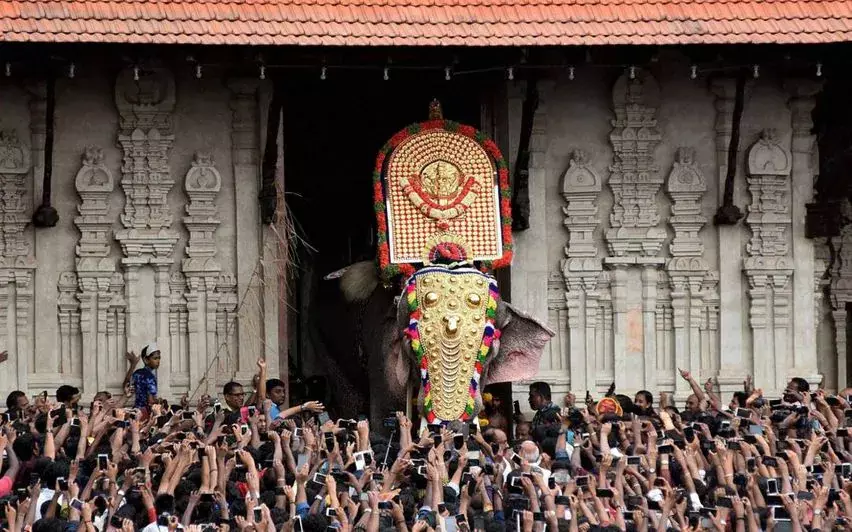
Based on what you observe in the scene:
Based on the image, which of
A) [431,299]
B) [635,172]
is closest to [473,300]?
[431,299]

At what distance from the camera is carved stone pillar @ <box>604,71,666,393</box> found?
18.9 m

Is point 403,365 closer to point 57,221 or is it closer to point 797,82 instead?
point 57,221

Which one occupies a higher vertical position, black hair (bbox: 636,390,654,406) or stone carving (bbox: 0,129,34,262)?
stone carving (bbox: 0,129,34,262)

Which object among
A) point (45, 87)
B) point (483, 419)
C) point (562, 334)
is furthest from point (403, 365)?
point (45, 87)

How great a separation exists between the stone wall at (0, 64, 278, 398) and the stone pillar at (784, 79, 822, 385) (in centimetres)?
457

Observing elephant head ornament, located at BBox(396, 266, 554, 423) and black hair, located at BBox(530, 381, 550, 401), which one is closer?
elephant head ornament, located at BBox(396, 266, 554, 423)

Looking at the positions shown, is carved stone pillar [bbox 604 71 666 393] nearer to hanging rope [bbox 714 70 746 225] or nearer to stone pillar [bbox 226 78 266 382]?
hanging rope [bbox 714 70 746 225]

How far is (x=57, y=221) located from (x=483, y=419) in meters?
4.03

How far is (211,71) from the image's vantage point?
18.6 m

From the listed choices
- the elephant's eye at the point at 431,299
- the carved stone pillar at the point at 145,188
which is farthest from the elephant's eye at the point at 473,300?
the carved stone pillar at the point at 145,188

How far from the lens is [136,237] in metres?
18.5

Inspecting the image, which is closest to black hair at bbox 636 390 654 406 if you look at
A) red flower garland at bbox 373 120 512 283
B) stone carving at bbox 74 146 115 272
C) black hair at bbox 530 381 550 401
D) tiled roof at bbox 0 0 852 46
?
black hair at bbox 530 381 550 401

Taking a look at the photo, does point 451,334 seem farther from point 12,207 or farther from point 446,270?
point 12,207

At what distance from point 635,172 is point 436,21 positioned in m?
2.66
